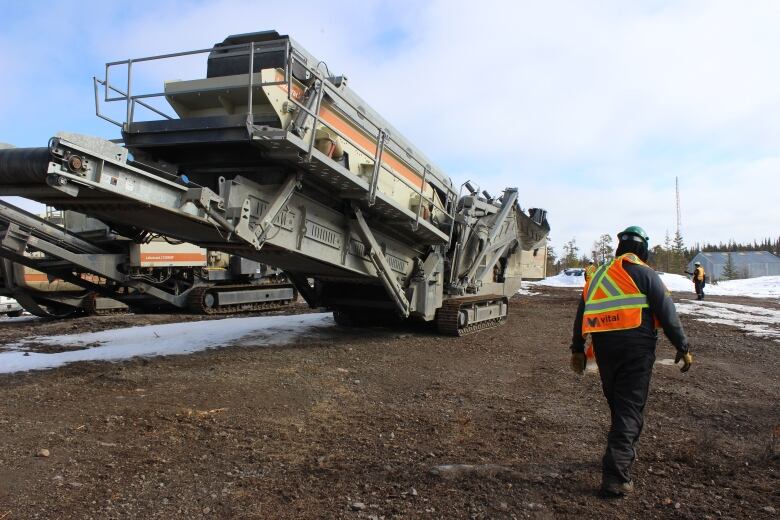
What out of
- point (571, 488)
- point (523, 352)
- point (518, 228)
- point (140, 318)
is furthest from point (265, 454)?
point (140, 318)

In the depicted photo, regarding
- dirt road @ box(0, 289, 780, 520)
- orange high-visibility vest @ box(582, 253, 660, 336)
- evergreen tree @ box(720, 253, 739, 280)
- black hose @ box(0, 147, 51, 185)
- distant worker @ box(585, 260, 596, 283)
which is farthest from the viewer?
evergreen tree @ box(720, 253, 739, 280)

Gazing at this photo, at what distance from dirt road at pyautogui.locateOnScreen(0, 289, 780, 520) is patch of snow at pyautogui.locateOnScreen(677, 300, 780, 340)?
488cm

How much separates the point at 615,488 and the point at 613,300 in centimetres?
110

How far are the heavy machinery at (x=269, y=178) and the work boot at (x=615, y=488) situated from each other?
162 inches

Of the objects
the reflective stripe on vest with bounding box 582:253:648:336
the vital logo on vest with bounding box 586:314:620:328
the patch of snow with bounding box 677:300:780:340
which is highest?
the reflective stripe on vest with bounding box 582:253:648:336

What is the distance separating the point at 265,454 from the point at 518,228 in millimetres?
9295

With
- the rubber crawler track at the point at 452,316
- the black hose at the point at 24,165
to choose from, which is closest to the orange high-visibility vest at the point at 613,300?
the black hose at the point at 24,165

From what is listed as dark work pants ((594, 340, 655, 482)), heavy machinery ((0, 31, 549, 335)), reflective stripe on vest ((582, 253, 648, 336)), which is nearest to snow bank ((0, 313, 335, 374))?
heavy machinery ((0, 31, 549, 335))

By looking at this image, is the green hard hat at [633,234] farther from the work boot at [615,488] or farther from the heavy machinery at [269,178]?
the heavy machinery at [269,178]

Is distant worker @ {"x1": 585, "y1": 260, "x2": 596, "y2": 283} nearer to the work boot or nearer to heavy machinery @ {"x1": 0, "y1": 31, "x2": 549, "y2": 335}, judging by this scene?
the work boot

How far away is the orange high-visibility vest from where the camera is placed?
3.49 m

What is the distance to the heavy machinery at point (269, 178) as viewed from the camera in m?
5.08

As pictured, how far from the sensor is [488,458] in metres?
3.94

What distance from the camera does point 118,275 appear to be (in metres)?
11.3
